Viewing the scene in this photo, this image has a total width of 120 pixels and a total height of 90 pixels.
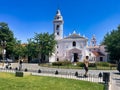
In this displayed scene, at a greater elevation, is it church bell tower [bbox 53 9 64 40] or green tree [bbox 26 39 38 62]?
church bell tower [bbox 53 9 64 40]

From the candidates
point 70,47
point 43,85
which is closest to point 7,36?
point 70,47

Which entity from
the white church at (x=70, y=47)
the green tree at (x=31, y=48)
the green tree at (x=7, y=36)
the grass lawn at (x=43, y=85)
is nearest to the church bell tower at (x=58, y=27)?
the white church at (x=70, y=47)

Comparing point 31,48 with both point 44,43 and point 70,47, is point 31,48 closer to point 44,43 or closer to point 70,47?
point 44,43

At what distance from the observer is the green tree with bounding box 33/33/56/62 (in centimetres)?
7138

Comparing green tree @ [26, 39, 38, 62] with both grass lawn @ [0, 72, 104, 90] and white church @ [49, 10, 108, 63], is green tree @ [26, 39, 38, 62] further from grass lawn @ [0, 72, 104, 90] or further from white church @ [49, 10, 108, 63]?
grass lawn @ [0, 72, 104, 90]

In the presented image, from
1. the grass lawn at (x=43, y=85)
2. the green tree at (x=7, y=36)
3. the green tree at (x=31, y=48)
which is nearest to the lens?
the grass lawn at (x=43, y=85)

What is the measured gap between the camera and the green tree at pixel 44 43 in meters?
71.4

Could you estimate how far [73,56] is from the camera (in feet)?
259

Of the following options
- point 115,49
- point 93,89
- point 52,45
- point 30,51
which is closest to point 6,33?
point 30,51

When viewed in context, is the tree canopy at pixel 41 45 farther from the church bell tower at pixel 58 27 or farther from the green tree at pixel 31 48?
the church bell tower at pixel 58 27

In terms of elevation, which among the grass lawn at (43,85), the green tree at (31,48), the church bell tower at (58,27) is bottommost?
the grass lawn at (43,85)

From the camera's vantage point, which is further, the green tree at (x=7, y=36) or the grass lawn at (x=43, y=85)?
the green tree at (x=7, y=36)

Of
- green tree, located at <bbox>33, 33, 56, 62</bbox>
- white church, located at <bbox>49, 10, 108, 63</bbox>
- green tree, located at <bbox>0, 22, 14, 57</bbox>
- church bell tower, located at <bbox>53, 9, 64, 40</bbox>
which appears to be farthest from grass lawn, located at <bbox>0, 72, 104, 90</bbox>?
church bell tower, located at <bbox>53, 9, 64, 40</bbox>

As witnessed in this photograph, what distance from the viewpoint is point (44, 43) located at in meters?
72.1
